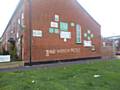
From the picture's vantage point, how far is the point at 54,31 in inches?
651

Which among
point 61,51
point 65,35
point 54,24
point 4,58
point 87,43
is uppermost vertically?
point 54,24

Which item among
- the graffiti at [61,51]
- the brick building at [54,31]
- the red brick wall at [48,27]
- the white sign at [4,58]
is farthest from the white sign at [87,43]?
the white sign at [4,58]

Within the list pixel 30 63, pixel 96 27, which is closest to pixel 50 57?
pixel 30 63

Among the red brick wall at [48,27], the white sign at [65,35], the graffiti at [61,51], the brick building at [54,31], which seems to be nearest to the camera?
the brick building at [54,31]

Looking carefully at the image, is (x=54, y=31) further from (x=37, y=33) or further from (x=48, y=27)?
(x=37, y=33)

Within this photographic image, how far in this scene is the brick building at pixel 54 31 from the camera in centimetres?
1498

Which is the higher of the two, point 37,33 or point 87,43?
point 37,33

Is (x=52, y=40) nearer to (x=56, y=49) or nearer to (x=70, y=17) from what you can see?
(x=56, y=49)

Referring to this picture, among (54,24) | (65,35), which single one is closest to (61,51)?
(65,35)

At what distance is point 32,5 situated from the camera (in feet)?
50.3

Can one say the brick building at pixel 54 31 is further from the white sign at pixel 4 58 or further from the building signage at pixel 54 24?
the white sign at pixel 4 58

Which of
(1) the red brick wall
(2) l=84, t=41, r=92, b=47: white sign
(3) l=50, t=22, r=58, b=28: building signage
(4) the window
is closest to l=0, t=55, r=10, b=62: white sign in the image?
(1) the red brick wall

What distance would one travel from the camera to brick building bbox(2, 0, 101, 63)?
15.0 metres

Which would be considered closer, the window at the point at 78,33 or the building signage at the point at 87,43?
the window at the point at 78,33
